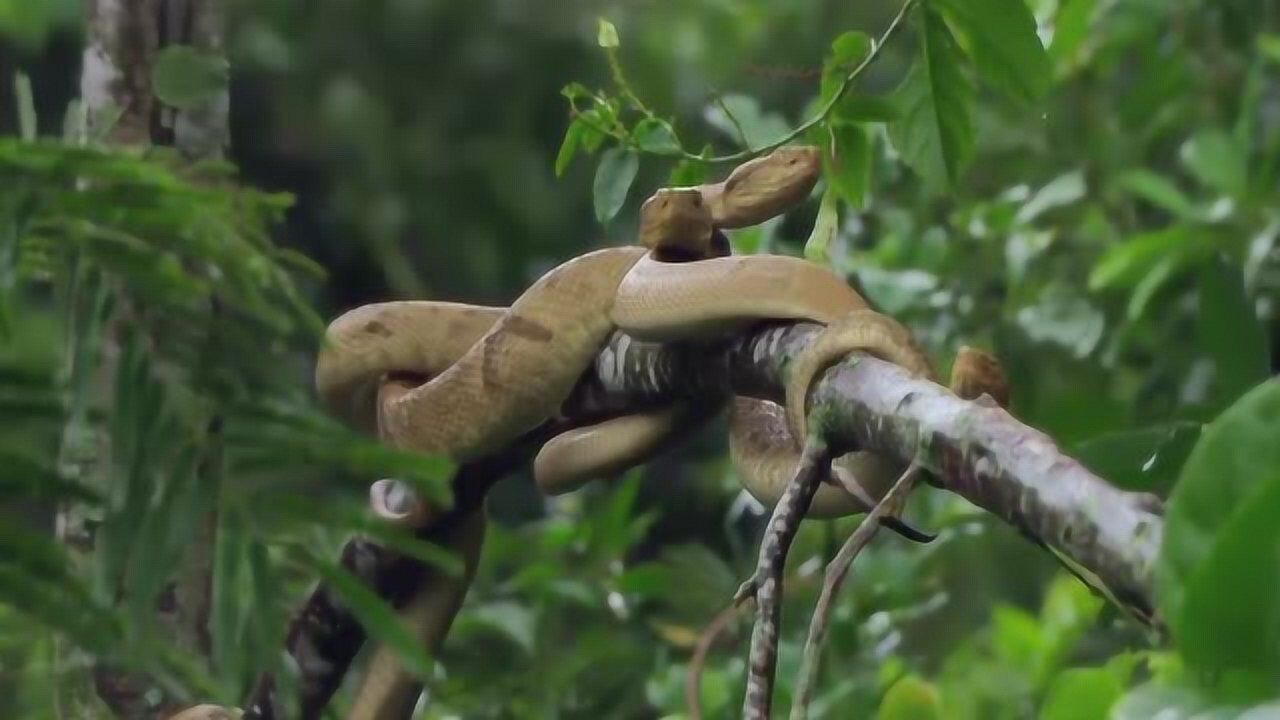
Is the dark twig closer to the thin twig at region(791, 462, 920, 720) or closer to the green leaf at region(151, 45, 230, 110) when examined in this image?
the green leaf at region(151, 45, 230, 110)

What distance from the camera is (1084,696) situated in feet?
3.91

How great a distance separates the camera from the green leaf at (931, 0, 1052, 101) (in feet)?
3.73

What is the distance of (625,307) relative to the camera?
129cm

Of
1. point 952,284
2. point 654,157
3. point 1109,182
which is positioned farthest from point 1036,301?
point 654,157

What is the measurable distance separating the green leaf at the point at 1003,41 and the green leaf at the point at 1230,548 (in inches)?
23.0

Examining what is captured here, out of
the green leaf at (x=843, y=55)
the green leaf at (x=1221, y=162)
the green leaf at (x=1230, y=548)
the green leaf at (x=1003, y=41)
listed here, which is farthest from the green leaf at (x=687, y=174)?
the green leaf at (x=1221, y=162)

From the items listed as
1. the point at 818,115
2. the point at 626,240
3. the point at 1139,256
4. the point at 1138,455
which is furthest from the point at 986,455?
the point at 626,240

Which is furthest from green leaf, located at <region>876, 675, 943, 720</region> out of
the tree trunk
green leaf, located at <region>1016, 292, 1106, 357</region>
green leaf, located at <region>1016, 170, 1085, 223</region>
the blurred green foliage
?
green leaf, located at <region>1016, 170, 1085, 223</region>

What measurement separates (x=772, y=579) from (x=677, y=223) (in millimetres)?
477

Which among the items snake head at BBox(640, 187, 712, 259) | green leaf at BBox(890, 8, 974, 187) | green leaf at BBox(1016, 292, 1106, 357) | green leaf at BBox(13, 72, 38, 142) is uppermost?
green leaf at BBox(13, 72, 38, 142)

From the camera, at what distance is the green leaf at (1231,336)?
1.38 meters

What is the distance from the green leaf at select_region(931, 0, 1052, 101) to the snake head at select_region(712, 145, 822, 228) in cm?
20

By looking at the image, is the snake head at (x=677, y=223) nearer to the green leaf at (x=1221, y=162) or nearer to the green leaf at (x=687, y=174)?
the green leaf at (x=687, y=174)

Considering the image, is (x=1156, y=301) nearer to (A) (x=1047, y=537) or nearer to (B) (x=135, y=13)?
(B) (x=135, y=13)
